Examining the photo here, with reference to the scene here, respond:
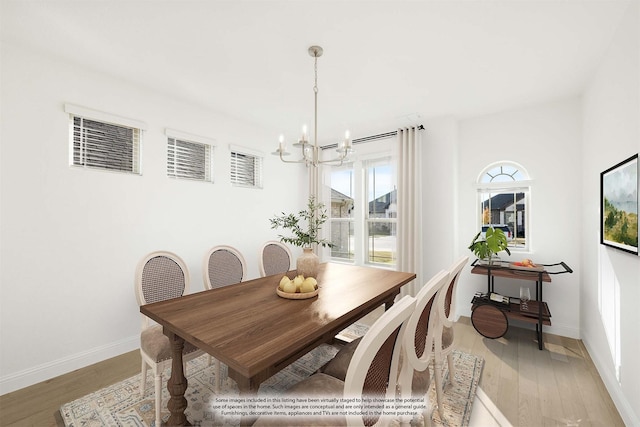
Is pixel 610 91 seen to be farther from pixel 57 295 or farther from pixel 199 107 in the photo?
pixel 57 295

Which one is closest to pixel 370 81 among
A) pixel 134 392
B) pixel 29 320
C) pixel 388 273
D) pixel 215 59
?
pixel 215 59

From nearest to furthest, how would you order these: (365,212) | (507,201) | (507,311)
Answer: (507,311) < (507,201) < (365,212)

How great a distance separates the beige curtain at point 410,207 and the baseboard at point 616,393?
5.49ft

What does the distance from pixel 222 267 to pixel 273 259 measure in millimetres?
587

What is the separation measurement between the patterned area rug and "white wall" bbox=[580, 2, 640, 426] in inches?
35.6

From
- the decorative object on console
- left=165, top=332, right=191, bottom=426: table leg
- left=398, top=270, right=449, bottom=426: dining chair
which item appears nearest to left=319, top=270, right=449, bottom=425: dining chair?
left=398, top=270, right=449, bottom=426: dining chair

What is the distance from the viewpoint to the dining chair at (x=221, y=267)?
238cm

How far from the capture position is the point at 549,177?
3121 millimetres

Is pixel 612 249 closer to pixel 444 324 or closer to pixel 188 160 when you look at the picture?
pixel 444 324

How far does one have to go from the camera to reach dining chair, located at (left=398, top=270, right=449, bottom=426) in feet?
4.07

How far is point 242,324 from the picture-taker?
1389 millimetres

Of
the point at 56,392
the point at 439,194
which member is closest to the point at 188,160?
the point at 56,392

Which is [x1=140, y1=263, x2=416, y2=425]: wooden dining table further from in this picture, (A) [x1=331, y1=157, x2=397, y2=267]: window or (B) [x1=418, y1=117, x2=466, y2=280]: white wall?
(A) [x1=331, y1=157, x2=397, y2=267]: window

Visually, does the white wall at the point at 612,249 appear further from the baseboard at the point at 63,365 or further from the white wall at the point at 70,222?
the baseboard at the point at 63,365
